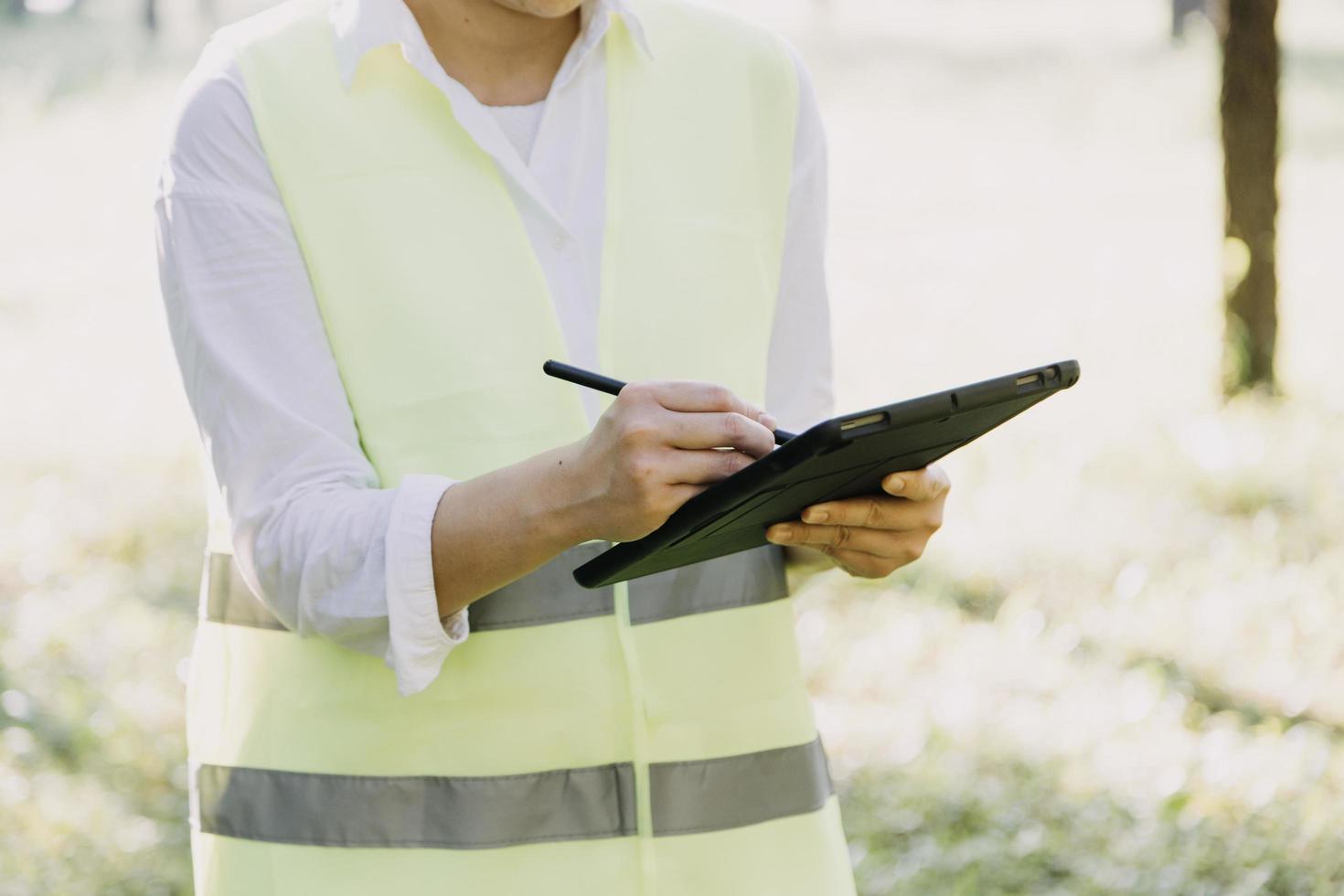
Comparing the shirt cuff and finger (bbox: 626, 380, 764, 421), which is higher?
finger (bbox: 626, 380, 764, 421)

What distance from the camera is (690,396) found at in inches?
48.9

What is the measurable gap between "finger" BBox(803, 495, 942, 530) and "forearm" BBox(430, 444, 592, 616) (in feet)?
0.71

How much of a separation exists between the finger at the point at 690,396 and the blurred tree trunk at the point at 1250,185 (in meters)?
5.68

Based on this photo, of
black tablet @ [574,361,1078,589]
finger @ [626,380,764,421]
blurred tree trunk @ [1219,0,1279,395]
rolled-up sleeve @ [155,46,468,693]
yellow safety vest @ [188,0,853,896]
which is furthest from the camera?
blurred tree trunk @ [1219,0,1279,395]

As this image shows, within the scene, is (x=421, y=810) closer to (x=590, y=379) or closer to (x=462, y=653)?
(x=462, y=653)

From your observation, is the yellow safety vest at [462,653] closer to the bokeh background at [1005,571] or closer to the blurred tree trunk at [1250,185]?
the bokeh background at [1005,571]

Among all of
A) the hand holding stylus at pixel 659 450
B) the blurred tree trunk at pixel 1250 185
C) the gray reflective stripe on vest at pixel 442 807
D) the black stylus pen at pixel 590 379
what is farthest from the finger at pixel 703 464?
the blurred tree trunk at pixel 1250 185

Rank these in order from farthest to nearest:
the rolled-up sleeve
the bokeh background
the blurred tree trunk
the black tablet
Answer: the blurred tree trunk → the bokeh background → the rolled-up sleeve → the black tablet

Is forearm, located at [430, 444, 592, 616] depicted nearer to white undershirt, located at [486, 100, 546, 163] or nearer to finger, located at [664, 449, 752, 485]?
finger, located at [664, 449, 752, 485]

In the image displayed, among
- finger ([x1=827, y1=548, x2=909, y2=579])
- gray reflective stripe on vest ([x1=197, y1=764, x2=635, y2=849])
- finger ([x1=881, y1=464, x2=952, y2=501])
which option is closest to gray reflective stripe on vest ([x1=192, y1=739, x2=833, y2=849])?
gray reflective stripe on vest ([x1=197, y1=764, x2=635, y2=849])

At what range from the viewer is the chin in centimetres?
153

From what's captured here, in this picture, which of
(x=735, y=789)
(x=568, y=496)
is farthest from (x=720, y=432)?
(x=735, y=789)

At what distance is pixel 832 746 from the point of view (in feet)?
14.4

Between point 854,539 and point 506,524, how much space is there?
1.19ft
